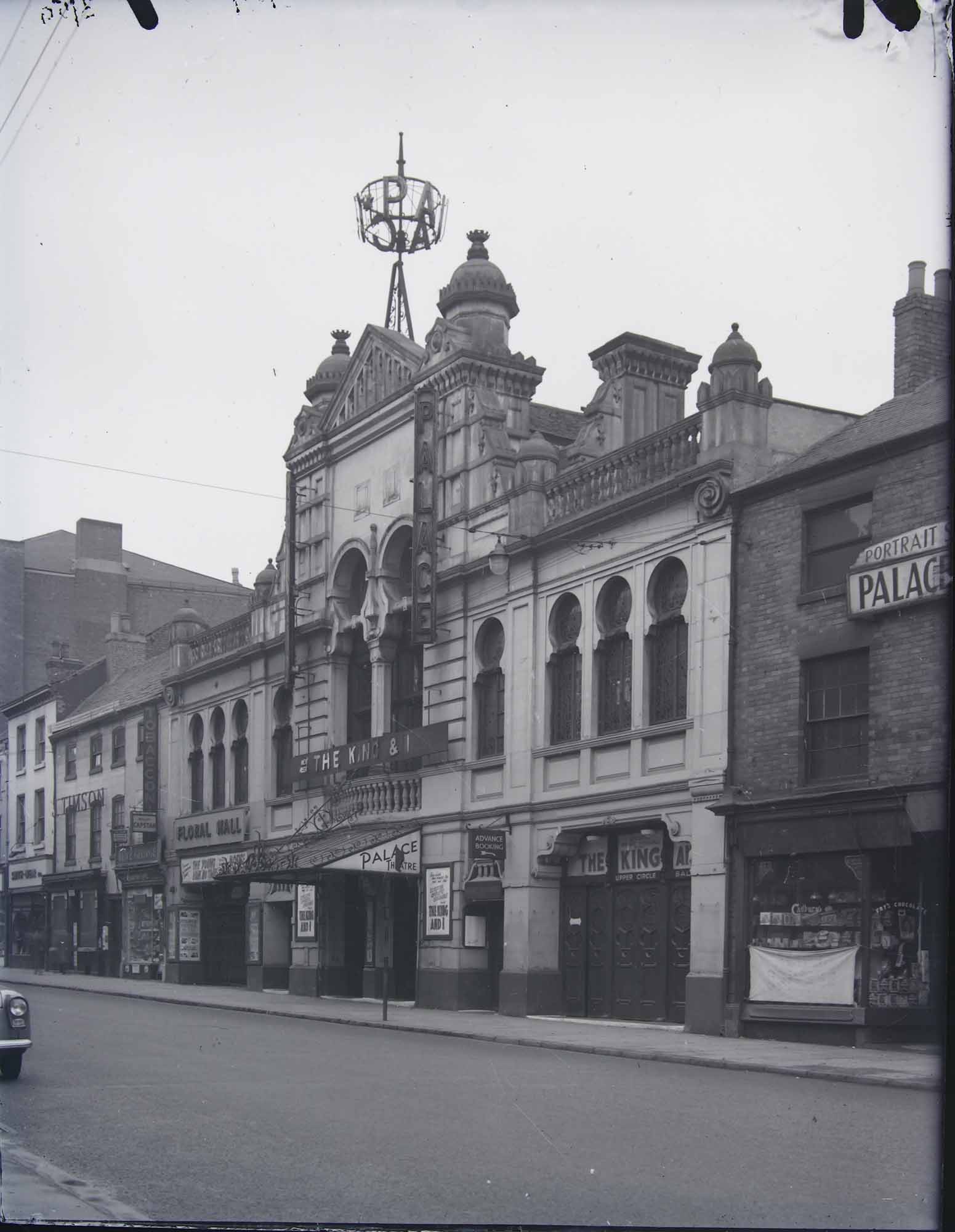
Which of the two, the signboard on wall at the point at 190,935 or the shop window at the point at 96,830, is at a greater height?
the shop window at the point at 96,830

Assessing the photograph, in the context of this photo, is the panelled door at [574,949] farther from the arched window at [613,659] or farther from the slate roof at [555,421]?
the slate roof at [555,421]

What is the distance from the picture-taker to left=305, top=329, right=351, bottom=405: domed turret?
134ft

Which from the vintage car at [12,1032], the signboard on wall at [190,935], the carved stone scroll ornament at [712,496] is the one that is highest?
the carved stone scroll ornament at [712,496]

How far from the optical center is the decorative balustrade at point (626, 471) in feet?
86.7

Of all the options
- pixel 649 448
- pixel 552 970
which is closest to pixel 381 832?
pixel 552 970

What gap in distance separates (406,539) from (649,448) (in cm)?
909

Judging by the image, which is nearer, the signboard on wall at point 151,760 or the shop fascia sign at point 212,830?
the shop fascia sign at point 212,830

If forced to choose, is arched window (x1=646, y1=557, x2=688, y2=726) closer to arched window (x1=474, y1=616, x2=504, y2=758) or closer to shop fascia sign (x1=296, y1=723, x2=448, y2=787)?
arched window (x1=474, y1=616, x2=504, y2=758)

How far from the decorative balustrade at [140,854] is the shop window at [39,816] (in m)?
10.1

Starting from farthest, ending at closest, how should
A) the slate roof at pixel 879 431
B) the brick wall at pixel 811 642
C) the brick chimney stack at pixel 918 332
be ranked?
the brick chimney stack at pixel 918 332 < the slate roof at pixel 879 431 < the brick wall at pixel 811 642

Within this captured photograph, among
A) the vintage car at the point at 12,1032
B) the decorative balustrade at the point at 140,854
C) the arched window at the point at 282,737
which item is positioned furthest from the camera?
the decorative balustrade at the point at 140,854

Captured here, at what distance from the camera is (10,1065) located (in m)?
15.9

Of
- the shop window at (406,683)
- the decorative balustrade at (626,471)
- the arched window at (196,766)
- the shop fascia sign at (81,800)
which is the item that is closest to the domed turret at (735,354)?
the decorative balustrade at (626,471)

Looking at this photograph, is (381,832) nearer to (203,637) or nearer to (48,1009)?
(48,1009)
